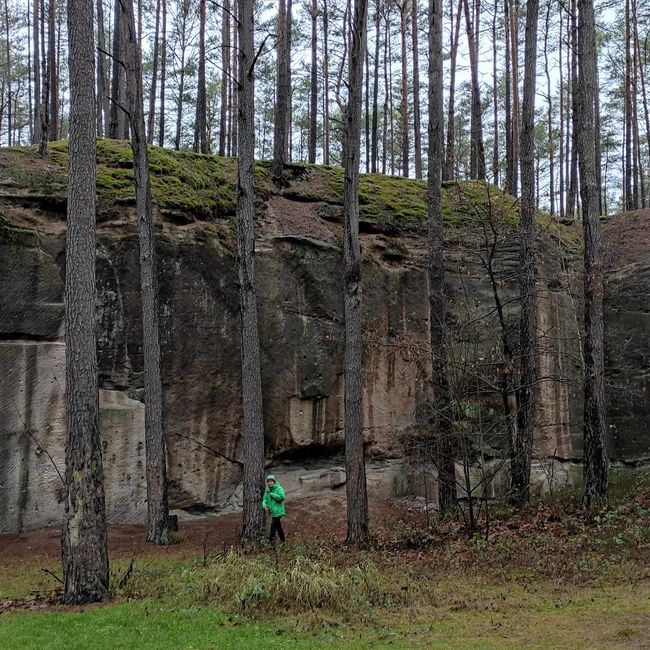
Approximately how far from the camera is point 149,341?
13.6 meters

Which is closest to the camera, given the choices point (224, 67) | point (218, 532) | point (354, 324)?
point (354, 324)

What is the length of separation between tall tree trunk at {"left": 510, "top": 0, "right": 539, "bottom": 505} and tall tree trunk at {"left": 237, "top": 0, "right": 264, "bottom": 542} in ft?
17.4

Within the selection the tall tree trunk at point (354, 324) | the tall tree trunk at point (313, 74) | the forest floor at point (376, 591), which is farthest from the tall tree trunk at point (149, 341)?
the tall tree trunk at point (313, 74)

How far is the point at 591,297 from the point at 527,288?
186 cm

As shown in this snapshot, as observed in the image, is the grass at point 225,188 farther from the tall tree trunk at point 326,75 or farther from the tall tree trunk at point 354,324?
the tall tree trunk at point 326,75

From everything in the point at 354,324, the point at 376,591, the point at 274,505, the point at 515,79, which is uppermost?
the point at 515,79

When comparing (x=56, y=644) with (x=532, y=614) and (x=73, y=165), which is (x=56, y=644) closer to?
(x=532, y=614)

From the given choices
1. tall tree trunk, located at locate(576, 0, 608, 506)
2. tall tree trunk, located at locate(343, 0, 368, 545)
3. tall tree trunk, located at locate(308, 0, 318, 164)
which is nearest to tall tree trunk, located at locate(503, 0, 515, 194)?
tall tree trunk, located at locate(308, 0, 318, 164)

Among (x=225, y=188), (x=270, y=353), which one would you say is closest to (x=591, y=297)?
(x=270, y=353)

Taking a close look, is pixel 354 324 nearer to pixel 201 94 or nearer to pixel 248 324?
pixel 248 324

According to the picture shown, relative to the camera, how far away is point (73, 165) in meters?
9.45

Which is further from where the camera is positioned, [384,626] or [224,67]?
[224,67]

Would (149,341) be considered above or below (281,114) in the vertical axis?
below

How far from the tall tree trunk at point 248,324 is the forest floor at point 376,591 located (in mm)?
1115
